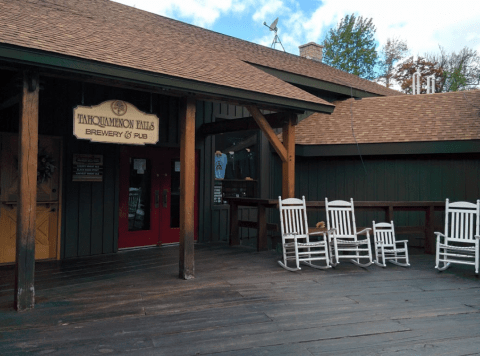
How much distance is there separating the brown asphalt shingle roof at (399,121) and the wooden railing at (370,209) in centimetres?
156

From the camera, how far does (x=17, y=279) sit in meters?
3.82

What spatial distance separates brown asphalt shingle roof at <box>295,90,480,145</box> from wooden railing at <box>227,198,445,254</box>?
1.56 meters

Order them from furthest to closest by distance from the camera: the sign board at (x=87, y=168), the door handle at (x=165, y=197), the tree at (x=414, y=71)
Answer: the tree at (x=414, y=71)
the door handle at (x=165, y=197)
the sign board at (x=87, y=168)

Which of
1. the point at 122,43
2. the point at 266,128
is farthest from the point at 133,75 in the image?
the point at 266,128

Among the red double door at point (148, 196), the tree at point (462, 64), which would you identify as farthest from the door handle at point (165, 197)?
the tree at point (462, 64)

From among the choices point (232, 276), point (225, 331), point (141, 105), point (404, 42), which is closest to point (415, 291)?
point (232, 276)

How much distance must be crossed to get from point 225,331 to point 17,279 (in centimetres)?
211

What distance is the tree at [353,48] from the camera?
28.3 m

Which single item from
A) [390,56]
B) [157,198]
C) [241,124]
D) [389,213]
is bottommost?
[389,213]

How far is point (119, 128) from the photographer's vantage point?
182 inches

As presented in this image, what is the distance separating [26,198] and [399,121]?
7990mm

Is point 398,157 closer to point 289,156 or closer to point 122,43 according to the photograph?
point 289,156

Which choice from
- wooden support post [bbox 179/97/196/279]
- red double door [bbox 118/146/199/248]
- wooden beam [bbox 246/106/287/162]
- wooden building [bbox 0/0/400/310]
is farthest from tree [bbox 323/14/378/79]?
wooden support post [bbox 179/97/196/279]

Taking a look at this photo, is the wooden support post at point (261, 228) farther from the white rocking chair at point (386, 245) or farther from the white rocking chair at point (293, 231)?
the white rocking chair at point (386, 245)
